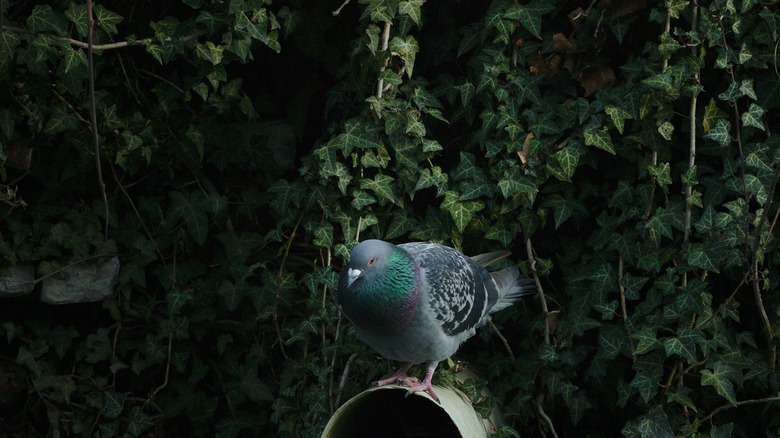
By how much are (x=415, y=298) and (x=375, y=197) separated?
70 centimetres

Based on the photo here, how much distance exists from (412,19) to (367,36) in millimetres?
190

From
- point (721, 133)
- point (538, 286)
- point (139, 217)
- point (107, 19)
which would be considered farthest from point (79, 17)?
point (721, 133)

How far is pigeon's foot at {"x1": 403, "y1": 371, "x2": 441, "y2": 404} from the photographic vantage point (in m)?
3.32

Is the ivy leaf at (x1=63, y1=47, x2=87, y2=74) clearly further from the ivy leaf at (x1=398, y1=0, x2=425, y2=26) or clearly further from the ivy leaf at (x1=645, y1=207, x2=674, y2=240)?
the ivy leaf at (x1=645, y1=207, x2=674, y2=240)

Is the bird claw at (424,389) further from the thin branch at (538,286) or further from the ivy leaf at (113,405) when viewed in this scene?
the ivy leaf at (113,405)

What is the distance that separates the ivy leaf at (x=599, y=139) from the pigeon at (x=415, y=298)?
1.94 ft

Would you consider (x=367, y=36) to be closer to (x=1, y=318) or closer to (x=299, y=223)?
(x=299, y=223)

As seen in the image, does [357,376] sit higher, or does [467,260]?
[467,260]

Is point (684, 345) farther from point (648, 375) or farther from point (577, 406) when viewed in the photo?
point (577, 406)

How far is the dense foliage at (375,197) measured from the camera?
134 inches

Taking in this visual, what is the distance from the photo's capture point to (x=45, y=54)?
3.48 meters

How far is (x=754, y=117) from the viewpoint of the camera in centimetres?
332

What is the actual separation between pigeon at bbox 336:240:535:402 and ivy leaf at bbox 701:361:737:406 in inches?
31.3

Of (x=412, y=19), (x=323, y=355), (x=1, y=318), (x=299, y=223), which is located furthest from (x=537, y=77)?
(x=1, y=318)
